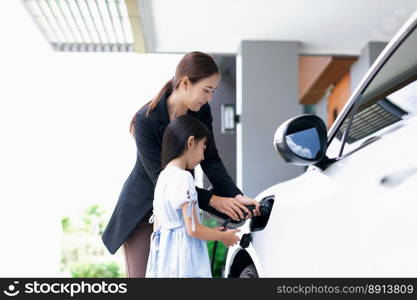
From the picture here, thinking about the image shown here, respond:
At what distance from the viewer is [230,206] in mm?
1242

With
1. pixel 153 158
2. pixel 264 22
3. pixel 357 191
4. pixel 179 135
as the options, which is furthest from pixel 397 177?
pixel 264 22

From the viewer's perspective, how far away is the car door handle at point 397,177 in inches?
30.1

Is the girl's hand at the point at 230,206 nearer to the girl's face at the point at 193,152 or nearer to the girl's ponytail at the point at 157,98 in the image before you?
the girl's face at the point at 193,152

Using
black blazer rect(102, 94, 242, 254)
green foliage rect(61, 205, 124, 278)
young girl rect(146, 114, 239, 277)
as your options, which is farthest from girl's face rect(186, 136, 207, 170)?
green foliage rect(61, 205, 124, 278)

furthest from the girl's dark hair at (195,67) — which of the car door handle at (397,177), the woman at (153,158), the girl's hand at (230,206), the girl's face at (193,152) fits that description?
the car door handle at (397,177)

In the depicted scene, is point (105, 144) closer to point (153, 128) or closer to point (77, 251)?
point (153, 128)

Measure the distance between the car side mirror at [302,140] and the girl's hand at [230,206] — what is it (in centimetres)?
21

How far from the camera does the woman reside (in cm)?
134

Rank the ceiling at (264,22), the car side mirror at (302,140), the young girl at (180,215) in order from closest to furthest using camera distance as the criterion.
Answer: the car side mirror at (302,140), the young girl at (180,215), the ceiling at (264,22)

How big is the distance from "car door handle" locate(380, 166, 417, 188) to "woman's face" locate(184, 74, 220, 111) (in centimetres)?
59

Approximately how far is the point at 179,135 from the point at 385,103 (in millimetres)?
461

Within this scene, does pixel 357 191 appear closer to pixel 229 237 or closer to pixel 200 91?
pixel 229 237

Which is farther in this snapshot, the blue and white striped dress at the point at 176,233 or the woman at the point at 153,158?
the woman at the point at 153,158

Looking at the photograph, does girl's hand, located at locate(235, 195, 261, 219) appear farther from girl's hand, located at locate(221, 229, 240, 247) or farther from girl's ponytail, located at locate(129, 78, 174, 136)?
girl's ponytail, located at locate(129, 78, 174, 136)
